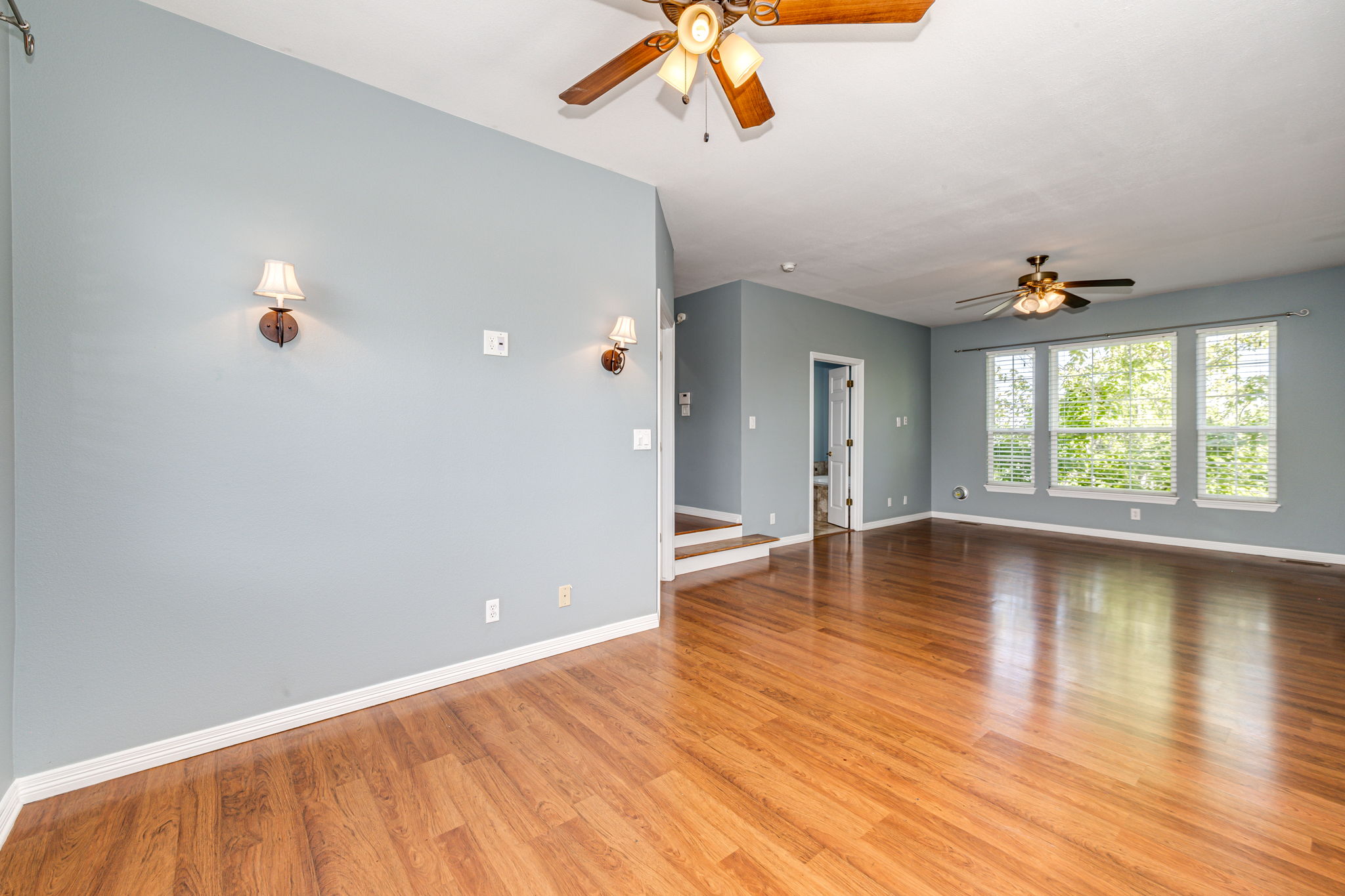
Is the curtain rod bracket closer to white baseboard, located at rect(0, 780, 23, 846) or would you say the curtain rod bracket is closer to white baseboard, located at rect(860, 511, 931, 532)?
white baseboard, located at rect(0, 780, 23, 846)

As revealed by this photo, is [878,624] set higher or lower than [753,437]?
lower

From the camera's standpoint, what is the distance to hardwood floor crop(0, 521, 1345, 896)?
156 centimetres

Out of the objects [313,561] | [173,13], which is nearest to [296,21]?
[173,13]

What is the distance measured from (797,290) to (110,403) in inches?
220

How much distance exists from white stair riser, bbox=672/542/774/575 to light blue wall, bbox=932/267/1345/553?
4.02 m

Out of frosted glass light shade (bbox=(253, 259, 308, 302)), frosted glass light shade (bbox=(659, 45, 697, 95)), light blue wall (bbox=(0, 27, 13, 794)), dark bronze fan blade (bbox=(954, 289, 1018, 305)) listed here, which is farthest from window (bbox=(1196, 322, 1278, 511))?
light blue wall (bbox=(0, 27, 13, 794))

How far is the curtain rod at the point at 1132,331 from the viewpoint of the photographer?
5344 millimetres

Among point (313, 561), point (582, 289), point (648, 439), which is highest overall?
point (582, 289)

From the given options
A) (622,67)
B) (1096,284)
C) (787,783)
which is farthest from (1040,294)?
(787,783)

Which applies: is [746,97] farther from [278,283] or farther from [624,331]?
[278,283]

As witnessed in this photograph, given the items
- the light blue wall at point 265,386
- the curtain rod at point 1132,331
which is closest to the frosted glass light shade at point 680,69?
the light blue wall at point 265,386

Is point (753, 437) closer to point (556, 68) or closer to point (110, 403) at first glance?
point (556, 68)

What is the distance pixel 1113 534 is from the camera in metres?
6.42

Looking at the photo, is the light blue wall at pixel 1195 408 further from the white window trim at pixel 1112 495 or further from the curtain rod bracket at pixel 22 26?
the curtain rod bracket at pixel 22 26
